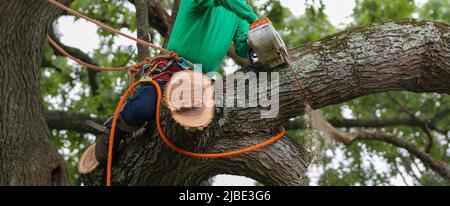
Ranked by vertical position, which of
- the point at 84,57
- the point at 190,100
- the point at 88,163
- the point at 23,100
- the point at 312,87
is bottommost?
the point at 88,163

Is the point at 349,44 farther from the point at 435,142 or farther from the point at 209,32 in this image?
the point at 435,142

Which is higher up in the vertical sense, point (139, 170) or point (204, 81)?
point (204, 81)

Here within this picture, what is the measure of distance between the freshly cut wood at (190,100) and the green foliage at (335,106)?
3.62m

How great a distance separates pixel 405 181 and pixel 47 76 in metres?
4.72

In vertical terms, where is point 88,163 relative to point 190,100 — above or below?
below

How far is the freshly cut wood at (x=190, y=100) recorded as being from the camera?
10.3ft

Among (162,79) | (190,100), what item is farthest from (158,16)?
(190,100)

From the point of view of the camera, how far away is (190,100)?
10.4 feet

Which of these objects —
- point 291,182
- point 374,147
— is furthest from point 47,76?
point 291,182

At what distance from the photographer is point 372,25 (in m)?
3.71

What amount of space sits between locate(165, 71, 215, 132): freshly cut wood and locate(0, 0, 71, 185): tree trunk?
4.93 ft

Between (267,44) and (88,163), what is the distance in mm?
1272

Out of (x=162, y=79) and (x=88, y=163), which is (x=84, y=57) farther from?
(x=162, y=79)

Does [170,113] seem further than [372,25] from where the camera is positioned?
No
